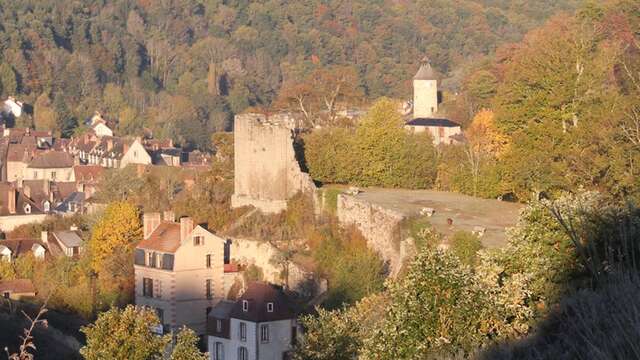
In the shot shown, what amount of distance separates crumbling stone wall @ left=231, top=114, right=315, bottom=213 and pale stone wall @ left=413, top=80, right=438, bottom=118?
20288 millimetres

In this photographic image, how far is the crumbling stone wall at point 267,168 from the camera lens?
88.6 feet

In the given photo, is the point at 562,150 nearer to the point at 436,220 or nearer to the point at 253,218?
the point at 436,220

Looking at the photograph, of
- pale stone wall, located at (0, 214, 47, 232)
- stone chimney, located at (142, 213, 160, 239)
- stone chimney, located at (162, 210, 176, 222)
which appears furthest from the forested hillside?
stone chimney, located at (142, 213, 160, 239)

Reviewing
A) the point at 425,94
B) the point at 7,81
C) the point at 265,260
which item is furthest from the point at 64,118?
the point at 265,260

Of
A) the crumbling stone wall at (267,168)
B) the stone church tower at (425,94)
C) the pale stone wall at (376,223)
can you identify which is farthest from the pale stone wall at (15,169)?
the pale stone wall at (376,223)

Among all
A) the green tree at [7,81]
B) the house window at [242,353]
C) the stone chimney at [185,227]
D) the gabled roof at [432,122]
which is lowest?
the house window at [242,353]

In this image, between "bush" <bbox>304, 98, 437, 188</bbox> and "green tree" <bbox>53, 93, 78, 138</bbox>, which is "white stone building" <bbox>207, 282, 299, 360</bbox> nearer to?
"bush" <bbox>304, 98, 437, 188</bbox>

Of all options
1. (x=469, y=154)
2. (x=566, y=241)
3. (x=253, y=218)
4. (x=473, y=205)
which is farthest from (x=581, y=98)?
(x=566, y=241)

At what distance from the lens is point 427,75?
49375 millimetres

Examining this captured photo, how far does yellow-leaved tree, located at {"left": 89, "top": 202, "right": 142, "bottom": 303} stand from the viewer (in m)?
28.6

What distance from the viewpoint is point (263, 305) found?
76.7 feet

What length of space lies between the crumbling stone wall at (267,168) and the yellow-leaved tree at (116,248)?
2.82m

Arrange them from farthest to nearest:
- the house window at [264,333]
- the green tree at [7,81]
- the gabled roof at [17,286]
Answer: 1. the green tree at [7,81]
2. the gabled roof at [17,286]
3. the house window at [264,333]

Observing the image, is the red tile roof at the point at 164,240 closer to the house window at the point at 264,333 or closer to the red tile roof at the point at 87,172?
the house window at the point at 264,333
